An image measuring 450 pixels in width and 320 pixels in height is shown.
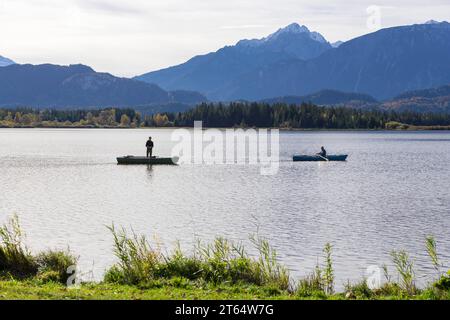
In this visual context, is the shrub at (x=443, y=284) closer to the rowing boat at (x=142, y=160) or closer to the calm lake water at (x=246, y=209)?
the calm lake water at (x=246, y=209)

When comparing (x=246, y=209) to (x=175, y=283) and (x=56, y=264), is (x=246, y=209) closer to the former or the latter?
(x=56, y=264)

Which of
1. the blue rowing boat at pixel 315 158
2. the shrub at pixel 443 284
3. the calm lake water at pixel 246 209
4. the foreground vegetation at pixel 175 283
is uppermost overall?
the shrub at pixel 443 284

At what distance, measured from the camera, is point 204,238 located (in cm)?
3862

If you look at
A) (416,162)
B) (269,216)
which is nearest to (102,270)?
(269,216)

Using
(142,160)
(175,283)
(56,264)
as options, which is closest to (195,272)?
(175,283)

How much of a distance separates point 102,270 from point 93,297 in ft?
31.2

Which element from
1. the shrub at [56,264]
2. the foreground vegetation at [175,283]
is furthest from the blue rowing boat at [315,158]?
the shrub at [56,264]

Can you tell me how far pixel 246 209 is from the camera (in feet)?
172

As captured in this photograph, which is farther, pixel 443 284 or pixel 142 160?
pixel 142 160

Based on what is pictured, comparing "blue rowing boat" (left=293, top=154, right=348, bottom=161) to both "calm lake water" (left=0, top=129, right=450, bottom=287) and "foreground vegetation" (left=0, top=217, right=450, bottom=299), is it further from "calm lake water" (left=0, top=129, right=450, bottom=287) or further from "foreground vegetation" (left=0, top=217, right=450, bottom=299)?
"foreground vegetation" (left=0, top=217, right=450, bottom=299)

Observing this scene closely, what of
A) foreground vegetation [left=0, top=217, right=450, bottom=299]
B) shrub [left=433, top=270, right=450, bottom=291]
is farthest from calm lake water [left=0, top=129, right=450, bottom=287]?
shrub [left=433, top=270, right=450, bottom=291]

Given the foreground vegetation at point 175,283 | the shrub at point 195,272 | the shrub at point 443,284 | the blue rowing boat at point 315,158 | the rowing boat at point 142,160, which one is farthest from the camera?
the blue rowing boat at point 315,158

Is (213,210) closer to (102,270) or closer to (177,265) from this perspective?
(102,270)

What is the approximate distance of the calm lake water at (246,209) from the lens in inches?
1385
